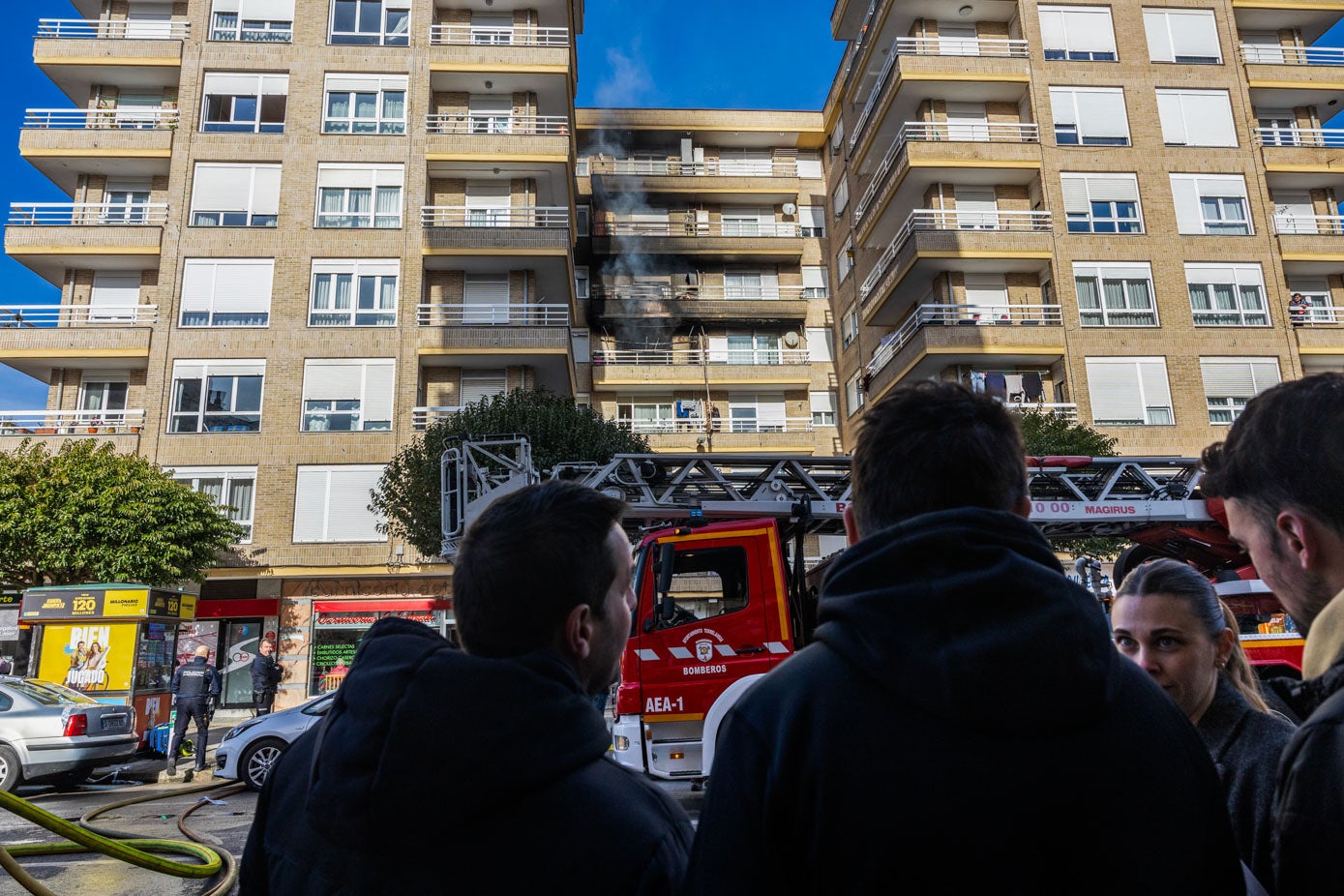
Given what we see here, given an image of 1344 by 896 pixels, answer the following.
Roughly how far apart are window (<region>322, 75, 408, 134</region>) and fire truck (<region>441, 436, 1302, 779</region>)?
68.8 ft

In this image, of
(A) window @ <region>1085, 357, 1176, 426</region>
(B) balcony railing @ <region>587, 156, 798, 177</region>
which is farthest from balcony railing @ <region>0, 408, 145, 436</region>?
(A) window @ <region>1085, 357, 1176, 426</region>

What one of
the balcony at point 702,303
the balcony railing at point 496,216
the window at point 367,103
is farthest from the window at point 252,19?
the balcony at point 702,303

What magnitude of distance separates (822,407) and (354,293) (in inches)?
732

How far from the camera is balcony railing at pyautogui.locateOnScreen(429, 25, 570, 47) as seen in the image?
30091 mm

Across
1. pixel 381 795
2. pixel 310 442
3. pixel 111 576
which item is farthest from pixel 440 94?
pixel 381 795

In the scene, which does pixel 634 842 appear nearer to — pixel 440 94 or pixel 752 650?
pixel 752 650

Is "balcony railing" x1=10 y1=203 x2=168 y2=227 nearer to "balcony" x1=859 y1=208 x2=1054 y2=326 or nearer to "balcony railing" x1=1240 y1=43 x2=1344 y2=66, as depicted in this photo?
"balcony" x1=859 y1=208 x2=1054 y2=326

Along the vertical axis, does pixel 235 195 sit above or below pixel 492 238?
above

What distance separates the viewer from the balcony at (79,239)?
26.7 m

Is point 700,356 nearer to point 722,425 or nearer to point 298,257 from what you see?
point 722,425

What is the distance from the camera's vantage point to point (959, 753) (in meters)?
1.30

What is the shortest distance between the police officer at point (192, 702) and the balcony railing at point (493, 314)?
15.0 meters

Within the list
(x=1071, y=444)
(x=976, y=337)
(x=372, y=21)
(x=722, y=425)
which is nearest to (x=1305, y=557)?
(x=1071, y=444)

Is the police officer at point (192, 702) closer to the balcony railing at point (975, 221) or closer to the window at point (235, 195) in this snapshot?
the window at point (235, 195)
